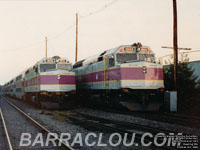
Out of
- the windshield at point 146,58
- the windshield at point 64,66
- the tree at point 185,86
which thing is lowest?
the tree at point 185,86

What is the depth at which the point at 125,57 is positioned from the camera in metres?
16.8

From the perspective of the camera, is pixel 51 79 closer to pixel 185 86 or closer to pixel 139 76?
pixel 139 76

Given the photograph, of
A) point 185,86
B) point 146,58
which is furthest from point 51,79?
point 185,86

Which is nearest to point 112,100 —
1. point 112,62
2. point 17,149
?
point 112,62

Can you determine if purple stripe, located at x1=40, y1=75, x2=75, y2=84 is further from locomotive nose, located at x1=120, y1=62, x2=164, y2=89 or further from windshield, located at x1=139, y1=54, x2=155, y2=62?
windshield, located at x1=139, y1=54, x2=155, y2=62

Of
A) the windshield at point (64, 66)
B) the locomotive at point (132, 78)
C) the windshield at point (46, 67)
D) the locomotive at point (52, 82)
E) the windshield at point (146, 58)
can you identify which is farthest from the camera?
the windshield at point (64, 66)

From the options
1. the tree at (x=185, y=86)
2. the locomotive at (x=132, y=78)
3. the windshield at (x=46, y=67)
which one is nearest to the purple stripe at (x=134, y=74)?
the locomotive at (x=132, y=78)

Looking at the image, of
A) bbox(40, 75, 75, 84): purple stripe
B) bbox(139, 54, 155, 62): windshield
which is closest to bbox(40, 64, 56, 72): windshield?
bbox(40, 75, 75, 84): purple stripe

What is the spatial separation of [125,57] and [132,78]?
1534mm

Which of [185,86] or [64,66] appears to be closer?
[185,86]

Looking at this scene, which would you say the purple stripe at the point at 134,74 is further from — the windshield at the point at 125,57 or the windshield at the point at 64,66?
the windshield at the point at 64,66

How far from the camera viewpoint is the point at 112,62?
16969mm

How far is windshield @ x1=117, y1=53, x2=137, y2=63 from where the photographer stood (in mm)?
16706

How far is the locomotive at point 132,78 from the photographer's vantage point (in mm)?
15750
